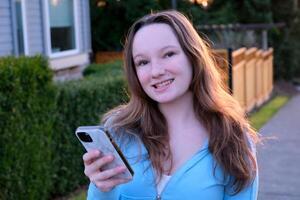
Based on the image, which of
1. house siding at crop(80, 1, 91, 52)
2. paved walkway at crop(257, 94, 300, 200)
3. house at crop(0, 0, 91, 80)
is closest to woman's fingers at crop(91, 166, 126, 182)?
paved walkway at crop(257, 94, 300, 200)

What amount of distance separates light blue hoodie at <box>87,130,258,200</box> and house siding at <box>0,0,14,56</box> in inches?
265

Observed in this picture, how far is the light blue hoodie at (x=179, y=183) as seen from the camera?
6.56 ft

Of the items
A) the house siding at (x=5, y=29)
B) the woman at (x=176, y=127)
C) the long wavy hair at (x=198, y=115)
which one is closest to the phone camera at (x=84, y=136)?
the woman at (x=176, y=127)

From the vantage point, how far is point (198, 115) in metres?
2.18

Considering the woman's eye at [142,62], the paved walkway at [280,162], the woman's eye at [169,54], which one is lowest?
the paved walkway at [280,162]

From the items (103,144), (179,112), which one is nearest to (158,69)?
(179,112)

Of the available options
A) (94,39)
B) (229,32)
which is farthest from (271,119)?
(94,39)

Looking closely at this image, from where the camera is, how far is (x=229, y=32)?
59.2 ft

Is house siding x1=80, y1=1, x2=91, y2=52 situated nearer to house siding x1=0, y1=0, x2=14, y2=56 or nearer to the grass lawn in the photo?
house siding x1=0, y1=0, x2=14, y2=56

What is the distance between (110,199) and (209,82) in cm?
58

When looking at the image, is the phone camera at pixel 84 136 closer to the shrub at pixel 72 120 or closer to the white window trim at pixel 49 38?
the shrub at pixel 72 120

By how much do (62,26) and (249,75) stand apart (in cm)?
515

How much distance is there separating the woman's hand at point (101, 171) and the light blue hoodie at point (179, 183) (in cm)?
7

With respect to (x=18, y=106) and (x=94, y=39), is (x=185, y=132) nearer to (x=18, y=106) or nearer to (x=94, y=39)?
(x=18, y=106)
